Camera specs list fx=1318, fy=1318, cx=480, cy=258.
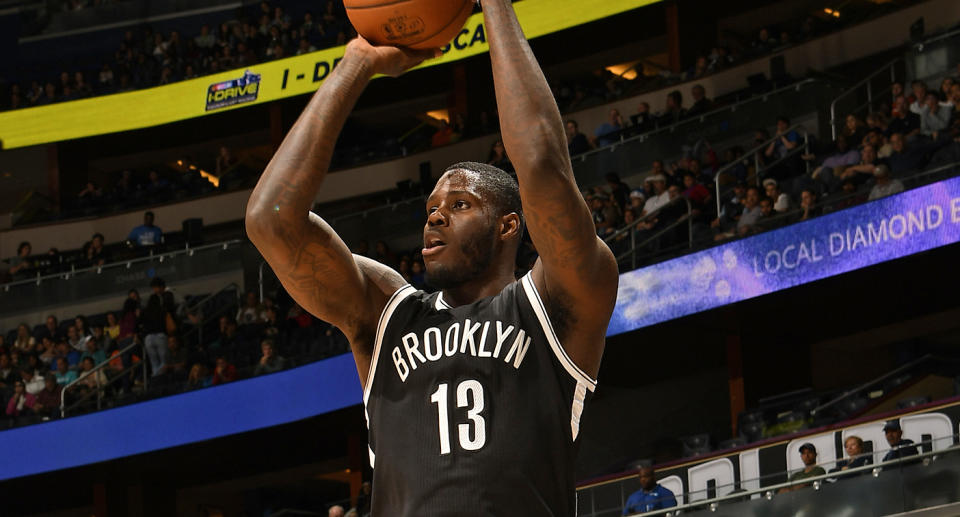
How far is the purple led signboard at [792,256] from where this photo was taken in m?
11.9

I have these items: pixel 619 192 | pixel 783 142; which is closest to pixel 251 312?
pixel 619 192

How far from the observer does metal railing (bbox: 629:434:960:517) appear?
373 inches

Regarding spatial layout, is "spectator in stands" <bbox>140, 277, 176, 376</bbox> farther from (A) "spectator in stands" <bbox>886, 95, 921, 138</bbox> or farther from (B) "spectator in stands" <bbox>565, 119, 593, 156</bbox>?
(A) "spectator in stands" <bbox>886, 95, 921, 138</bbox>

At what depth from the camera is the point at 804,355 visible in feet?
54.7

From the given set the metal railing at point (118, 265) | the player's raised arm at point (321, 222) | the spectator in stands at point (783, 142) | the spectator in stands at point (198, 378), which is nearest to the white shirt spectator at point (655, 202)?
the spectator in stands at point (783, 142)

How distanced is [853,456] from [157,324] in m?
10.3

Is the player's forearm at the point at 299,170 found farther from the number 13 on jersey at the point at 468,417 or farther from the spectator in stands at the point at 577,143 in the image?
the spectator in stands at the point at 577,143

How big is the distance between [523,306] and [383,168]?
20530 millimetres

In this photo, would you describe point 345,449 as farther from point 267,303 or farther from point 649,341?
point 649,341

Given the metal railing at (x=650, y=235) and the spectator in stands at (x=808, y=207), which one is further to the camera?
the metal railing at (x=650, y=235)

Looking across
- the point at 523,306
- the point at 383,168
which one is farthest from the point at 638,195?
the point at 523,306

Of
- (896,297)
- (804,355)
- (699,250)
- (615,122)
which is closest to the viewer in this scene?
(699,250)

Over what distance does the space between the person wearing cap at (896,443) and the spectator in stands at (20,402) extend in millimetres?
11473

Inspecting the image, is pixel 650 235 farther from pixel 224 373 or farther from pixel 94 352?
pixel 94 352
